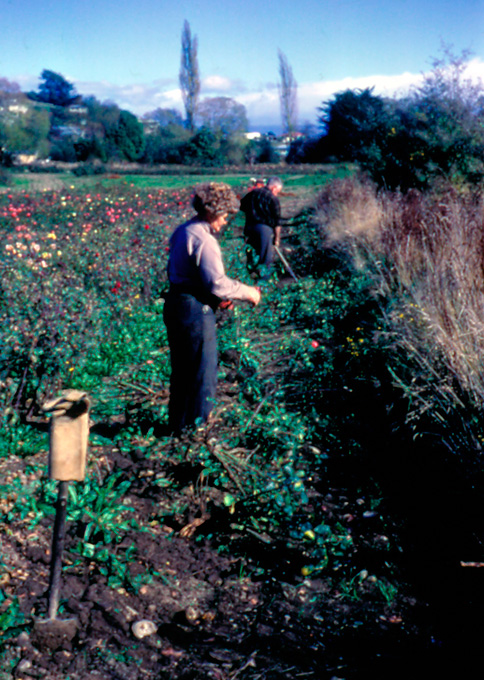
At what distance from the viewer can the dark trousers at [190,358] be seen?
368 centimetres

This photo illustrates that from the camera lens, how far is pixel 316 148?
39.8 meters

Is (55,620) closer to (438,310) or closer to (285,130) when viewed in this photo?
(438,310)

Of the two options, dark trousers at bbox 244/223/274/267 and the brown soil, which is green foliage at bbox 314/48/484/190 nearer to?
dark trousers at bbox 244/223/274/267

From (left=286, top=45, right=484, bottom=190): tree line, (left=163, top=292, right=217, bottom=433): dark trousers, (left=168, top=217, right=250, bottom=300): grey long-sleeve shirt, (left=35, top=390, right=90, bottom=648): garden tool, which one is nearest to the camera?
(left=35, top=390, right=90, bottom=648): garden tool

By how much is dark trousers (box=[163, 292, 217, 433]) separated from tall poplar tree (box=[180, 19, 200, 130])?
6331 cm

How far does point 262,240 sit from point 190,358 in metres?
4.46

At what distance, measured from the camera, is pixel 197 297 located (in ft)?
12.0

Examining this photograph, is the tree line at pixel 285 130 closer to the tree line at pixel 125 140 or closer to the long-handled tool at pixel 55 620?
the tree line at pixel 125 140

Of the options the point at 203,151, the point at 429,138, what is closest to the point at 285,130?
the point at 203,151

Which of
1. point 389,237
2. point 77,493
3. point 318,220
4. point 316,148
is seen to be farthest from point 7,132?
point 77,493

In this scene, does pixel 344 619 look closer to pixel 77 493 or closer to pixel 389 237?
pixel 77 493

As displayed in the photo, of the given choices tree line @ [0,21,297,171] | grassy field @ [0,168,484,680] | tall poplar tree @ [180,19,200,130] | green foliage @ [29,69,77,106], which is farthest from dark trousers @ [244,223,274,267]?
green foliage @ [29,69,77,106]

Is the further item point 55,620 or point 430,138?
point 430,138

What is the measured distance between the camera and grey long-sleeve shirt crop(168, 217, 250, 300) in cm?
345
